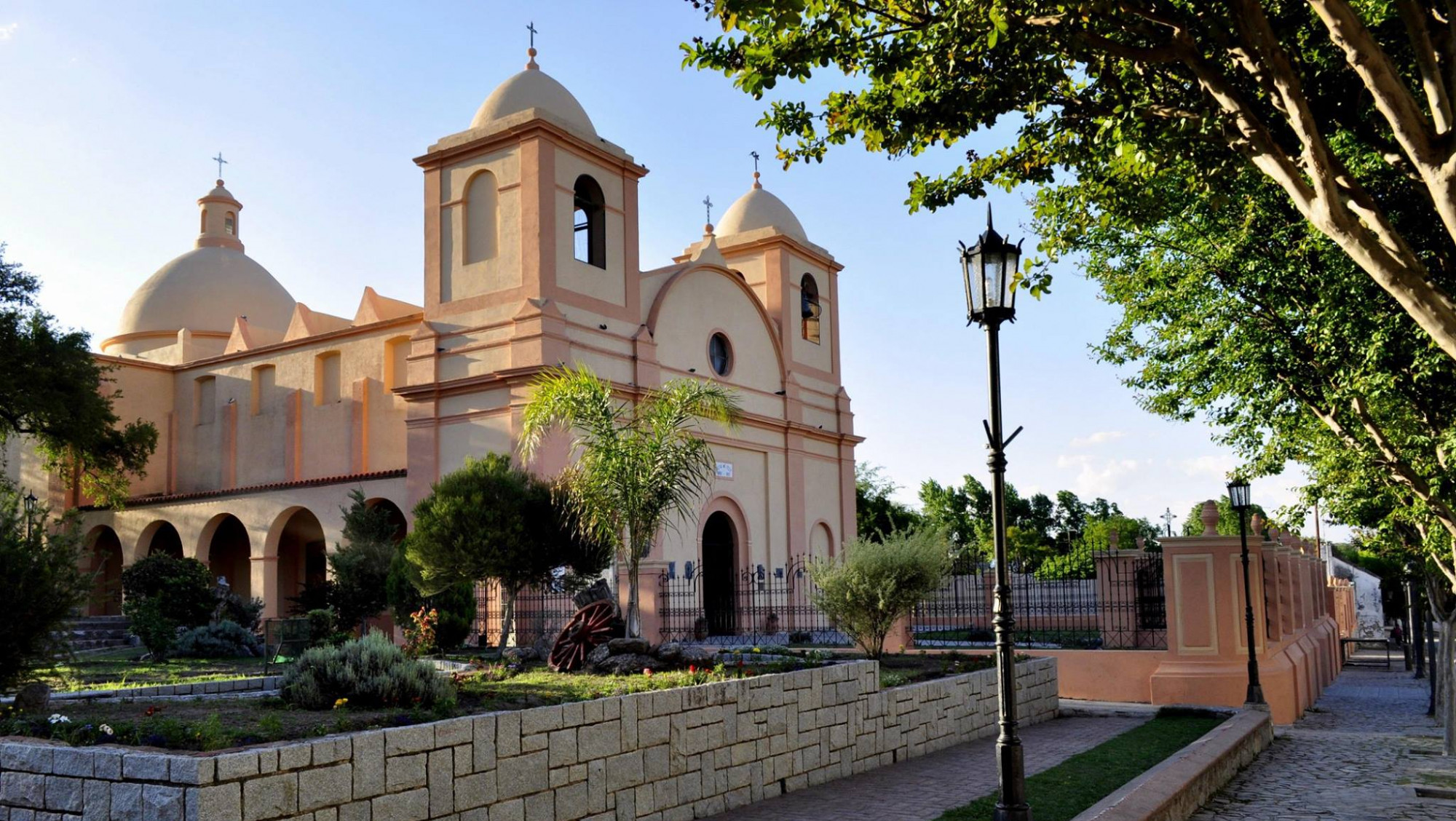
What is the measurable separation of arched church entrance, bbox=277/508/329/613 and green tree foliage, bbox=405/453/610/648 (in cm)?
1306

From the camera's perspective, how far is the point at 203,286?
122ft

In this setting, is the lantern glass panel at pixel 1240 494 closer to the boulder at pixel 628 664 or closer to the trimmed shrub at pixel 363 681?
the boulder at pixel 628 664

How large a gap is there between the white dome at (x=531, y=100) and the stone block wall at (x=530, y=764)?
16826 millimetres

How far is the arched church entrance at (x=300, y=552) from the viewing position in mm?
29219

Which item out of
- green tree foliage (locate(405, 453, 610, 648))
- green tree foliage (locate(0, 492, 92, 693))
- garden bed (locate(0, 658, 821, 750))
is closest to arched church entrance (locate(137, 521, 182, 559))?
green tree foliage (locate(405, 453, 610, 648))

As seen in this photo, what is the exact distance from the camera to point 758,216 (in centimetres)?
3222

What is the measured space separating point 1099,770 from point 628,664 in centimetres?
448

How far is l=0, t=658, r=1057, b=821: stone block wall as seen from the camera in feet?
18.8

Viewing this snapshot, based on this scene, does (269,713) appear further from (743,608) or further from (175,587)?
Answer: (743,608)

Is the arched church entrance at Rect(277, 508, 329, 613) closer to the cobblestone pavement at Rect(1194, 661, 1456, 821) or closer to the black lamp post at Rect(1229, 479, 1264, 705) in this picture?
the black lamp post at Rect(1229, 479, 1264, 705)

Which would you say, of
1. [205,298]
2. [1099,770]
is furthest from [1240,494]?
[205,298]

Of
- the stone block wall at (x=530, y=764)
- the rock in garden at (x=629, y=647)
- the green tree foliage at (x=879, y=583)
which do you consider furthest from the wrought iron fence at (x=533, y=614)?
the stone block wall at (x=530, y=764)

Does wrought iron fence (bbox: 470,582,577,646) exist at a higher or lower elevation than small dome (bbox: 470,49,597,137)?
lower

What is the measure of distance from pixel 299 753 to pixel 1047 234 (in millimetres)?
7789
